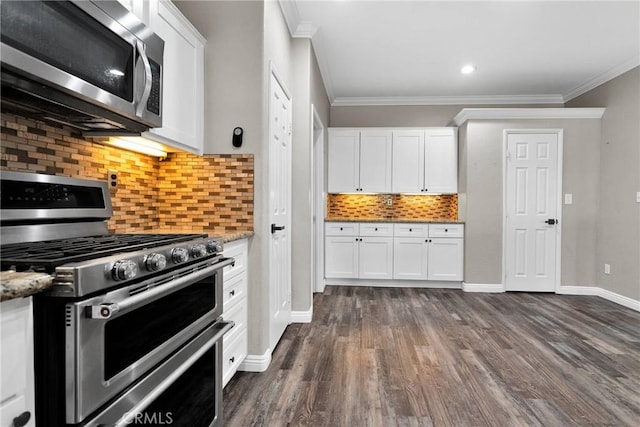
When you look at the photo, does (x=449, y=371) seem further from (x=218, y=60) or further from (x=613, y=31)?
(x=613, y=31)

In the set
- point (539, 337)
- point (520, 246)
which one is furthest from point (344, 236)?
point (539, 337)

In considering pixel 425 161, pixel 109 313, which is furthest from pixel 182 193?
pixel 425 161

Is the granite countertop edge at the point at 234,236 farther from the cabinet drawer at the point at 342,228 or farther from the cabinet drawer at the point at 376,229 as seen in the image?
the cabinet drawer at the point at 376,229

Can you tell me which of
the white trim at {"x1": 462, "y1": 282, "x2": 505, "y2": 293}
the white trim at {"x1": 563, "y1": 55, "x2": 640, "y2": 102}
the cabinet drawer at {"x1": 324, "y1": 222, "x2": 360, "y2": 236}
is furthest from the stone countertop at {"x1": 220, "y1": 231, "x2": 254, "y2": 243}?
the white trim at {"x1": 563, "y1": 55, "x2": 640, "y2": 102}

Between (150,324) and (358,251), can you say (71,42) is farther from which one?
(358,251)

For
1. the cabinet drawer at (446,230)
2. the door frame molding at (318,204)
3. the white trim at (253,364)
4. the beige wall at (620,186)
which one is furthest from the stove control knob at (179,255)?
the beige wall at (620,186)

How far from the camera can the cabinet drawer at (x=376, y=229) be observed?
5234mm

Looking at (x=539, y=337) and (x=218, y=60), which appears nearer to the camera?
(x=218, y=60)

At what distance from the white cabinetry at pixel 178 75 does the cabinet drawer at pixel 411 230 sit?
3.39 meters

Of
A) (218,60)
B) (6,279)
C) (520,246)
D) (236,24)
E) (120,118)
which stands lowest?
(520,246)

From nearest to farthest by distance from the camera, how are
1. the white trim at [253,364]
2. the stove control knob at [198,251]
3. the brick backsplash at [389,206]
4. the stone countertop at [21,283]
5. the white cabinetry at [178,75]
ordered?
1. the stone countertop at [21,283]
2. the stove control knob at [198,251]
3. the white cabinetry at [178,75]
4. the white trim at [253,364]
5. the brick backsplash at [389,206]

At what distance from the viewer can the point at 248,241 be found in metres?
2.40

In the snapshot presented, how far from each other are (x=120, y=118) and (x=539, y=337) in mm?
3422

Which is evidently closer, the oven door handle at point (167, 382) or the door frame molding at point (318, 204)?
the oven door handle at point (167, 382)
